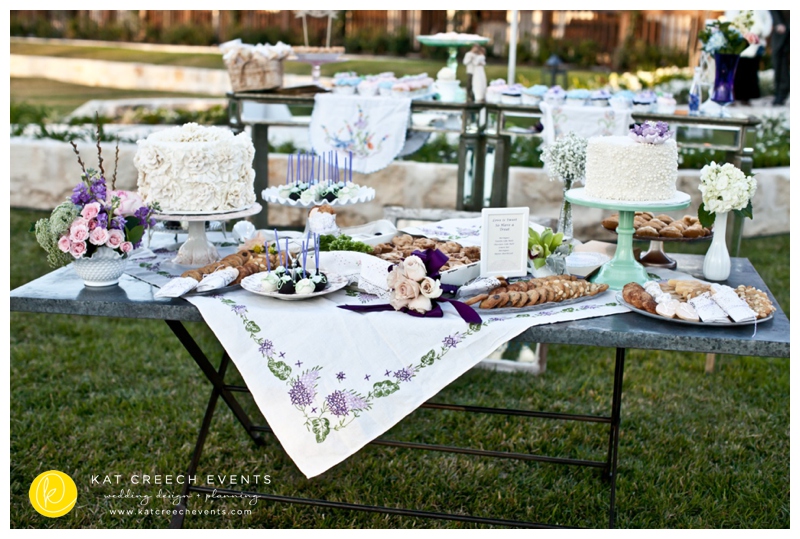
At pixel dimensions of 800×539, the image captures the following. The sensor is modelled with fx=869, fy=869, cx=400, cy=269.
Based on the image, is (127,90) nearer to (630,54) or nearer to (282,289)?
(630,54)

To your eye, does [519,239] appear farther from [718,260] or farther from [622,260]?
[718,260]

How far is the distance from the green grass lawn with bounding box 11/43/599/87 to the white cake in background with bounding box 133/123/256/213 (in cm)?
877

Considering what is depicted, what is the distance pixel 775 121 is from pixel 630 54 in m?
7.06

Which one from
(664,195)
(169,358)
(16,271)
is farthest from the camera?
(16,271)

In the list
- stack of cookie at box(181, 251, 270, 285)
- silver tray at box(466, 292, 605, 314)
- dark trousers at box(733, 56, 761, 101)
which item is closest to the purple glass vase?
silver tray at box(466, 292, 605, 314)

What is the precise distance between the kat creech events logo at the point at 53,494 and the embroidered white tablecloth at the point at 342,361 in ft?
3.36

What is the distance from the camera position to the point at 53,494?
281 centimetres

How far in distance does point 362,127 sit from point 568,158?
76.4 inches

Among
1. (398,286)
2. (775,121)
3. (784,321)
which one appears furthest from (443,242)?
(775,121)

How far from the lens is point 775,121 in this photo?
7609mm

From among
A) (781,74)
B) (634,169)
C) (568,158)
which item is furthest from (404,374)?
(781,74)

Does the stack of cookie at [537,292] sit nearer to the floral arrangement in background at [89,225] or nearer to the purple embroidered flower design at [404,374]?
the purple embroidered flower design at [404,374]

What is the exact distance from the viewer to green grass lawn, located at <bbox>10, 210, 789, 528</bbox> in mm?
2787

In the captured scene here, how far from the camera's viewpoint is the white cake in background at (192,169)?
2.43 metres
